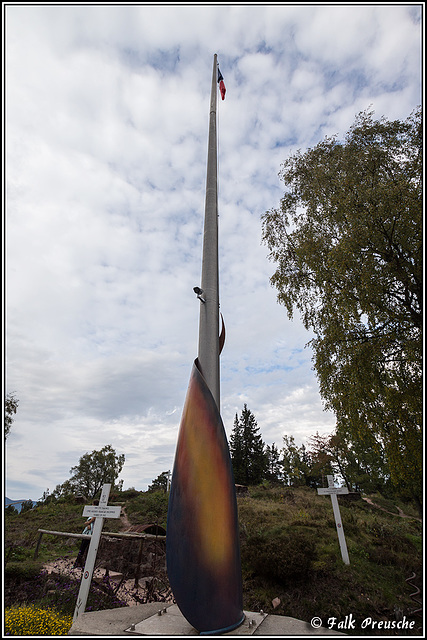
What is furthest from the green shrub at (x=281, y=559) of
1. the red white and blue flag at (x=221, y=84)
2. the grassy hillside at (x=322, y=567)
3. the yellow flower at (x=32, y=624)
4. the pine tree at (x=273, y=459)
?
the pine tree at (x=273, y=459)

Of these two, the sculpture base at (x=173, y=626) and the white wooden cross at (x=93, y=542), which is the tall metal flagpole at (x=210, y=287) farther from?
the white wooden cross at (x=93, y=542)

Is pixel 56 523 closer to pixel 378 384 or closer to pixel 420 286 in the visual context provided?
pixel 378 384

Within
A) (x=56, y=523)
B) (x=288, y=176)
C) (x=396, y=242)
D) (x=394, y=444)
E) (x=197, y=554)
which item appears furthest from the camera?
(x=56, y=523)

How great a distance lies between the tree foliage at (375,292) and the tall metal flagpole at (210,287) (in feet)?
10.4

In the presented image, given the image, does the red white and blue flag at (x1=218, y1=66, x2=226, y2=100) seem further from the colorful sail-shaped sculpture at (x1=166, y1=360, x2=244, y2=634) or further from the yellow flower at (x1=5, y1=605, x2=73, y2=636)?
the yellow flower at (x1=5, y1=605, x2=73, y2=636)

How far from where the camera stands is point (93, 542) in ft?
16.9

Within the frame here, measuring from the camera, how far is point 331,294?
25.7 ft

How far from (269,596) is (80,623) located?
382 centimetres

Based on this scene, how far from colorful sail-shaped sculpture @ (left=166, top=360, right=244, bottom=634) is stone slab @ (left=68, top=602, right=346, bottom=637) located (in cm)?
34

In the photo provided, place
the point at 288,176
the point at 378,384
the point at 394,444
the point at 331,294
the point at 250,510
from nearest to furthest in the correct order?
the point at 394,444 → the point at 378,384 → the point at 331,294 → the point at 288,176 → the point at 250,510

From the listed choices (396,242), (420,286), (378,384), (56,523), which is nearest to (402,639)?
(378,384)

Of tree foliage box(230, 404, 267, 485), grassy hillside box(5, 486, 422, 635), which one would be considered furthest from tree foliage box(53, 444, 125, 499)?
grassy hillside box(5, 486, 422, 635)

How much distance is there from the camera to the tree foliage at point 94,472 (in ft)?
101

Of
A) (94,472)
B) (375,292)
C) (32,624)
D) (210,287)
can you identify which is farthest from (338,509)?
(94,472)
